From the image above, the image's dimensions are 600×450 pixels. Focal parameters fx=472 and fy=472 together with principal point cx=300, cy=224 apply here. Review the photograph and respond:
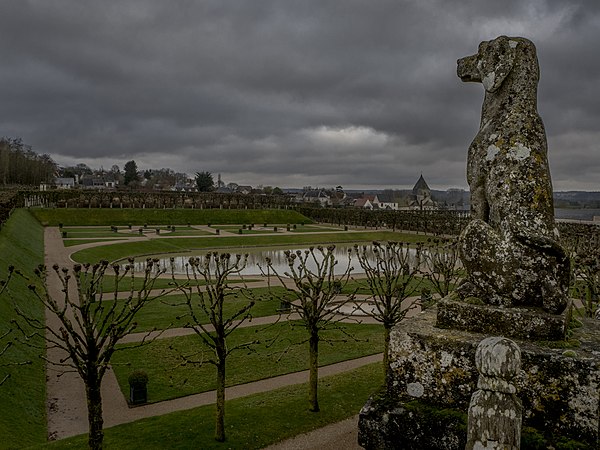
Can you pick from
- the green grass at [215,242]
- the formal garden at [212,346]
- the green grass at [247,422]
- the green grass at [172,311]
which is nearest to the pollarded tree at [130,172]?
the green grass at [215,242]

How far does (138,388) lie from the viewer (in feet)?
46.2

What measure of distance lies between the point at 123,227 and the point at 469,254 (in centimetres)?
6670

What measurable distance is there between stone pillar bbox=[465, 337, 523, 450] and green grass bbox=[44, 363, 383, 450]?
856 centimetres

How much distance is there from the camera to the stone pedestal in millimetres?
4402

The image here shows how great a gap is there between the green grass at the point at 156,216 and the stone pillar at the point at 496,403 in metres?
68.8

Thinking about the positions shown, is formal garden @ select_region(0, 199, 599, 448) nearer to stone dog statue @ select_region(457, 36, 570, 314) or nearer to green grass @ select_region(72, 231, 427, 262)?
stone dog statue @ select_region(457, 36, 570, 314)

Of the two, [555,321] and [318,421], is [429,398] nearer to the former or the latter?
[555,321]

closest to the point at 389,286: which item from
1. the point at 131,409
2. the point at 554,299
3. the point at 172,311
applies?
the point at 131,409

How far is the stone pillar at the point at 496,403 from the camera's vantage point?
328cm

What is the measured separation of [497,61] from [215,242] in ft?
161

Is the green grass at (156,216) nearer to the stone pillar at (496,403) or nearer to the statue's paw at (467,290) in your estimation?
the statue's paw at (467,290)

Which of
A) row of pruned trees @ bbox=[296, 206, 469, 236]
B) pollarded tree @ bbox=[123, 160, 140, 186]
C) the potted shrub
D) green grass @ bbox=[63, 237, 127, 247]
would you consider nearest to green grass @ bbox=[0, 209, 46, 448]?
the potted shrub

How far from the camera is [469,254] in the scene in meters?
5.52

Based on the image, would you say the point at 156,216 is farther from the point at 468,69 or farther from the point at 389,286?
the point at 468,69
